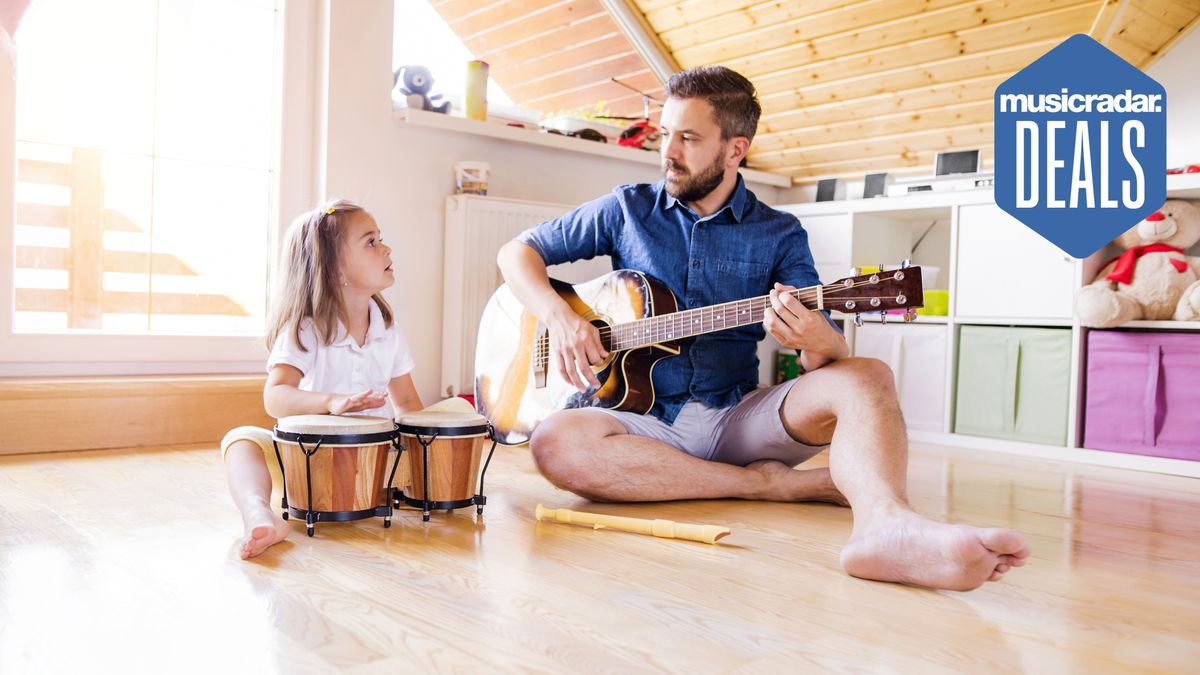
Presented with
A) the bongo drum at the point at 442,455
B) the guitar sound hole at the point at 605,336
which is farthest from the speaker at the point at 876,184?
the bongo drum at the point at 442,455

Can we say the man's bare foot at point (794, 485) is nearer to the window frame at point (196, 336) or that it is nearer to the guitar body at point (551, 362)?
the guitar body at point (551, 362)

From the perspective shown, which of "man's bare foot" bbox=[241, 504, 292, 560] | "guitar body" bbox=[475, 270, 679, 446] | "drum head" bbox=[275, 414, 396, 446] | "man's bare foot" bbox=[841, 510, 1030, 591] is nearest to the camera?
"man's bare foot" bbox=[841, 510, 1030, 591]

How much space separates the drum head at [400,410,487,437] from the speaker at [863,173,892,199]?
2.64 meters

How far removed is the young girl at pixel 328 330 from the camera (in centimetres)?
181

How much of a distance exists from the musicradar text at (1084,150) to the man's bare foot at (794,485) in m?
1.80

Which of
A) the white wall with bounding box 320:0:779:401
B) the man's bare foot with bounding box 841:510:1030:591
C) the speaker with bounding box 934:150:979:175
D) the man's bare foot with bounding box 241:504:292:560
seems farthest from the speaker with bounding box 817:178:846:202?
the man's bare foot with bounding box 241:504:292:560

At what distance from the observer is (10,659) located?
104cm

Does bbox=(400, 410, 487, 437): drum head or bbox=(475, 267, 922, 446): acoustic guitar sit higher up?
bbox=(475, 267, 922, 446): acoustic guitar

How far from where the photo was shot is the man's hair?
2045mm

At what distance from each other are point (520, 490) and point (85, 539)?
3.02 feet

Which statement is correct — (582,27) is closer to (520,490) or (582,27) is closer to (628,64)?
(628,64)

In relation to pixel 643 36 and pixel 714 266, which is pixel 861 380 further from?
pixel 643 36

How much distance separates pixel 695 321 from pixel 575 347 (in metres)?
0.27

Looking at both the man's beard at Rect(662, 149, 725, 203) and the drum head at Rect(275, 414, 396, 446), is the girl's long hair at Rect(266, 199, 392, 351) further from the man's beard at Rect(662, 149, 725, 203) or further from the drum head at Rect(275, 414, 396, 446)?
the man's beard at Rect(662, 149, 725, 203)
